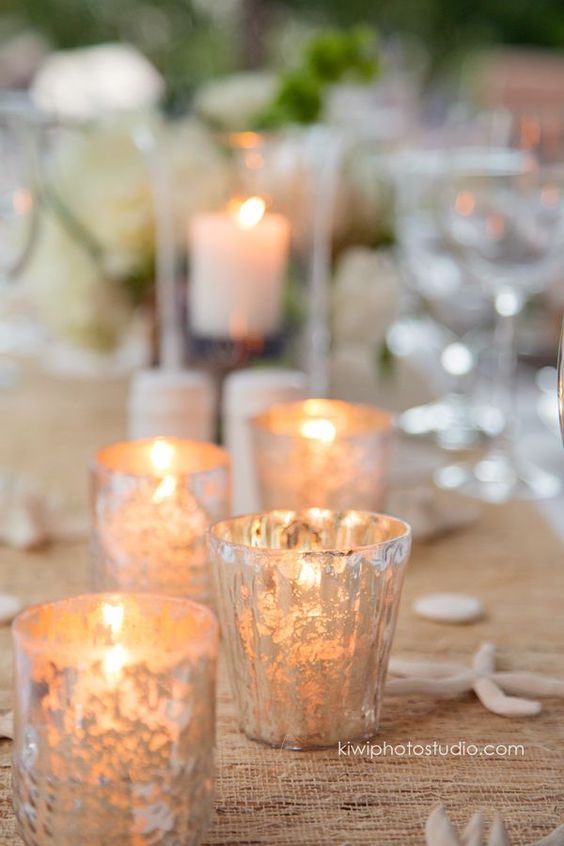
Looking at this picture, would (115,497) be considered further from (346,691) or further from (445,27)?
(445,27)

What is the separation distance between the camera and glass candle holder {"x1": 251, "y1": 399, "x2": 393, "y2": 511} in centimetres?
81

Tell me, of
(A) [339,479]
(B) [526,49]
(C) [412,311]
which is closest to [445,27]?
(B) [526,49]

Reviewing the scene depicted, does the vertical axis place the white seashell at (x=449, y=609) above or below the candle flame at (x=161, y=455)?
below

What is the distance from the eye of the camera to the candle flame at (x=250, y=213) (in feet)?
3.97

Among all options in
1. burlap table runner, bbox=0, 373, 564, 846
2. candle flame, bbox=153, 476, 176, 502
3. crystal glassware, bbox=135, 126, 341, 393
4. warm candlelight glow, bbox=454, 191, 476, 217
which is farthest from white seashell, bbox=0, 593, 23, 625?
warm candlelight glow, bbox=454, 191, 476, 217

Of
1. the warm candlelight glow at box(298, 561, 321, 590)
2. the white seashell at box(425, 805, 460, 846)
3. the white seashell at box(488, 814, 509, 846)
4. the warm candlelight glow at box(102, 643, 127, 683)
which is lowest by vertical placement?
the white seashell at box(425, 805, 460, 846)

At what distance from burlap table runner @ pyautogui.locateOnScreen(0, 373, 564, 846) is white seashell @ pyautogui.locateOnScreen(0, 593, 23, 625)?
0.01m

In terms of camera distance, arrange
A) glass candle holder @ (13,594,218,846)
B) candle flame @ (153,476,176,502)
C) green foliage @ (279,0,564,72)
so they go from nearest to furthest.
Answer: glass candle holder @ (13,594,218,846)
candle flame @ (153,476,176,502)
green foliage @ (279,0,564,72)

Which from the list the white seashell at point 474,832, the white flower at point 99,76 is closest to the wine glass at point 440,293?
the white seashell at point 474,832

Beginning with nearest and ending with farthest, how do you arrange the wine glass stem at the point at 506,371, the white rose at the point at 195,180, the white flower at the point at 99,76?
the wine glass stem at the point at 506,371, the white rose at the point at 195,180, the white flower at the point at 99,76

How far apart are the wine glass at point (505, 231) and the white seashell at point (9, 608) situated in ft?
1.55

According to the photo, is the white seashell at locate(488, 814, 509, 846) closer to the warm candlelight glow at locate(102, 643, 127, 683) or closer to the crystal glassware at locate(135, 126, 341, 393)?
the warm candlelight glow at locate(102, 643, 127, 683)

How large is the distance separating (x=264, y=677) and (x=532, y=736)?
0.14 meters

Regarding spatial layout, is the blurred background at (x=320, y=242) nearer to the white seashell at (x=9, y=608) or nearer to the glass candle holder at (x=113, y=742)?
the white seashell at (x=9, y=608)
